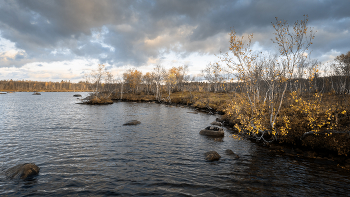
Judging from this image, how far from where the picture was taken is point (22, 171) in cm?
1147

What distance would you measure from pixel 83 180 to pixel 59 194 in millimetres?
1659

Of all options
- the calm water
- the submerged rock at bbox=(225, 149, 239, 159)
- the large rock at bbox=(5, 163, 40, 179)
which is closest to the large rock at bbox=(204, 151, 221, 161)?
the calm water

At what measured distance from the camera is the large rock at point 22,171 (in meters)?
11.3

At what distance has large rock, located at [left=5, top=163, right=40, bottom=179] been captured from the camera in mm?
11260

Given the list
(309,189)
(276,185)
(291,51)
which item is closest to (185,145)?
(276,185)

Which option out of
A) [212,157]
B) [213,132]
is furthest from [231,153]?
[213,132]

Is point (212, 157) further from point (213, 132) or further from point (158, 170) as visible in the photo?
point (213, 132)

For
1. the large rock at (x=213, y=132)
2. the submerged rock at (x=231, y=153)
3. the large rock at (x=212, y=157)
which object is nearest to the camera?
the large rock at (x=212, y=157)

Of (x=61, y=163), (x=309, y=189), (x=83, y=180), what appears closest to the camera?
(x=309, y=189)

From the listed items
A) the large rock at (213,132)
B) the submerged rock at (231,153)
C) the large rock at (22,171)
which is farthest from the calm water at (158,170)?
the large rock at (213,132)

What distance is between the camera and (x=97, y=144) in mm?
18891

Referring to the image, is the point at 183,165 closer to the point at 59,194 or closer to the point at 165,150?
the point at 165,150

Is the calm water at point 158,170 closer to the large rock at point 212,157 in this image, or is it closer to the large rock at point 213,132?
the large rock at point 212,157

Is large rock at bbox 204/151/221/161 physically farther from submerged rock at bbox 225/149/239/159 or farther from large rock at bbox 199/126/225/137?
large rock at bbox 199/126/225/137
